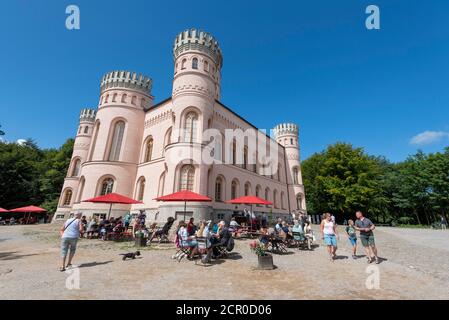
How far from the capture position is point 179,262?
806 cm

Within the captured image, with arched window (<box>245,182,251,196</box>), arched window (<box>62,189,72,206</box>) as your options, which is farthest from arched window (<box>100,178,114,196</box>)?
arched window (<box>245,182,251,196</box>)

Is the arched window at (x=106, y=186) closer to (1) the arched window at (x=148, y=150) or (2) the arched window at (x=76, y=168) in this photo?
(1) the arched window at (x=148, y=150)

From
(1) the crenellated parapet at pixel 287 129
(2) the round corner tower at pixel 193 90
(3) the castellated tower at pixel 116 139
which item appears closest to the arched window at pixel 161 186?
(2) the round corner tower at pixel 193 90

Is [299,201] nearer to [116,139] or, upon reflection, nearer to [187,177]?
[187,177]

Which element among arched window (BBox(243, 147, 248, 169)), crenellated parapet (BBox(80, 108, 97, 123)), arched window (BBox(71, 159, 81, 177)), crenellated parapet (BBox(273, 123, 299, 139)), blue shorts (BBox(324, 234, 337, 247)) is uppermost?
crenellated parapet (BBox(273, 123, 299, 139))

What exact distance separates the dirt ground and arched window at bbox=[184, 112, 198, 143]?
12.9 metres

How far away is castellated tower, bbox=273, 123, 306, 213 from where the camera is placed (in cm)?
3734

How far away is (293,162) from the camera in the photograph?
3884cm

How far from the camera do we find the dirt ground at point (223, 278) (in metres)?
4.80

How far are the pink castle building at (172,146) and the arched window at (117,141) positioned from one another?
0.11 m

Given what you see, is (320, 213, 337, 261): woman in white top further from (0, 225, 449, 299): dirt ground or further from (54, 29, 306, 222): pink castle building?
(54, 29, 306, 222): pink castle building

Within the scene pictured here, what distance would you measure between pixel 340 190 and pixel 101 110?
123 ft
